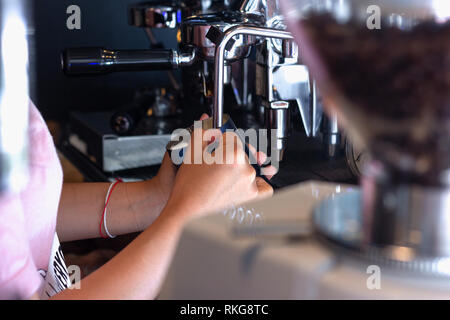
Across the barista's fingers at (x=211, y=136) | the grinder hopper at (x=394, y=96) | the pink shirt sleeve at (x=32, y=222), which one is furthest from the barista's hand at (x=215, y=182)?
the grinder hopper at (x=394, y=96)

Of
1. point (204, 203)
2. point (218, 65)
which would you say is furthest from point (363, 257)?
point (218, 65)

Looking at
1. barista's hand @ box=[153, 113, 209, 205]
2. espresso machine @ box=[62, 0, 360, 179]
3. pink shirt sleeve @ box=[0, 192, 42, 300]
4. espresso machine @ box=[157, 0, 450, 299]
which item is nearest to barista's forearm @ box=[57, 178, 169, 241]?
barista's hand @ box=[153, 113, 209, 205]

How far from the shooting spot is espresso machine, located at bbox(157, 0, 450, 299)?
257mm

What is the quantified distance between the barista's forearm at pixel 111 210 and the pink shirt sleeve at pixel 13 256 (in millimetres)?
387

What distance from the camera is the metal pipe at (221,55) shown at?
2.11 ft

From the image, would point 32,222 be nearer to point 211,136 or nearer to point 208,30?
point 211,136

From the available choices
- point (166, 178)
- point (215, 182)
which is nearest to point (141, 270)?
point (215, 182)

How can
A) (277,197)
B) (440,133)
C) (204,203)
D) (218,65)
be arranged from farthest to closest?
(218,65) < (204,203) < (277,197) < (440,133)

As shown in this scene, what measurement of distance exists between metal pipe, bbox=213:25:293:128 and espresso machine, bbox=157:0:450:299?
0.34 m

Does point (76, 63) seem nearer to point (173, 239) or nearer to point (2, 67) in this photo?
point (173, 239)

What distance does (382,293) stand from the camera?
28 cm

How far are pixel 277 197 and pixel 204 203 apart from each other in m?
0.18

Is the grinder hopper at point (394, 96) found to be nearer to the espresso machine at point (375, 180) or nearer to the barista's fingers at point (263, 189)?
the espresso machine at point (375, 180)

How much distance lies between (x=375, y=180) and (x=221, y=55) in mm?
412
